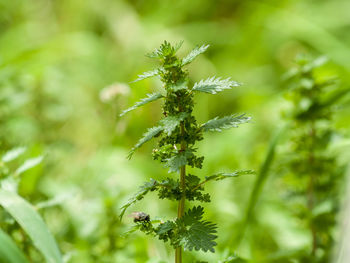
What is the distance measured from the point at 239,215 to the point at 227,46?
327cm

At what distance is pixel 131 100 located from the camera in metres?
2.72

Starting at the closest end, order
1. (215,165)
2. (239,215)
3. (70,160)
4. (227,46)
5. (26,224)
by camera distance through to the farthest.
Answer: (26,224), (239,215), (215,165), (70,160), (227,46)

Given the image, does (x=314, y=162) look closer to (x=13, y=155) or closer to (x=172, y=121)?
(x=172, y=121)

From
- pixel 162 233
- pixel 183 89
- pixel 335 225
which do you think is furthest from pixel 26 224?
pixel 335 225

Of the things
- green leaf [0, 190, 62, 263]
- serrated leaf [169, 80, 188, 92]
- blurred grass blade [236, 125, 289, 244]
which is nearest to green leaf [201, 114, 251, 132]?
serrated leaf [169, 80, 188, 92]

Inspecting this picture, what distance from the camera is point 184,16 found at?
203 inches

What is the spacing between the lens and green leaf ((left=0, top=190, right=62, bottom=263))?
39.1 inches

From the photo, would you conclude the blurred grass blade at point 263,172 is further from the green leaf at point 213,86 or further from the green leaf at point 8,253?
the green leaf at point 8,253

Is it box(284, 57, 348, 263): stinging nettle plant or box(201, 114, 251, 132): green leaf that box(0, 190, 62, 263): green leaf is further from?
box(284, 57, 348, 263): stinging nettle plant

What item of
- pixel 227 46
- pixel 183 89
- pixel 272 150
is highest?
pixel 227 46

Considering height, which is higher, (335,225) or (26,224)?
(335,225)

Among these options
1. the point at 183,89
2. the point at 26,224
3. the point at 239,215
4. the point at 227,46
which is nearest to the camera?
the point at 183,89

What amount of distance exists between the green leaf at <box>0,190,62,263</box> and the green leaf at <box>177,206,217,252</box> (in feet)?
1.13

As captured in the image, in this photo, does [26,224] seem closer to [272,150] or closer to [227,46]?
[272,150]
